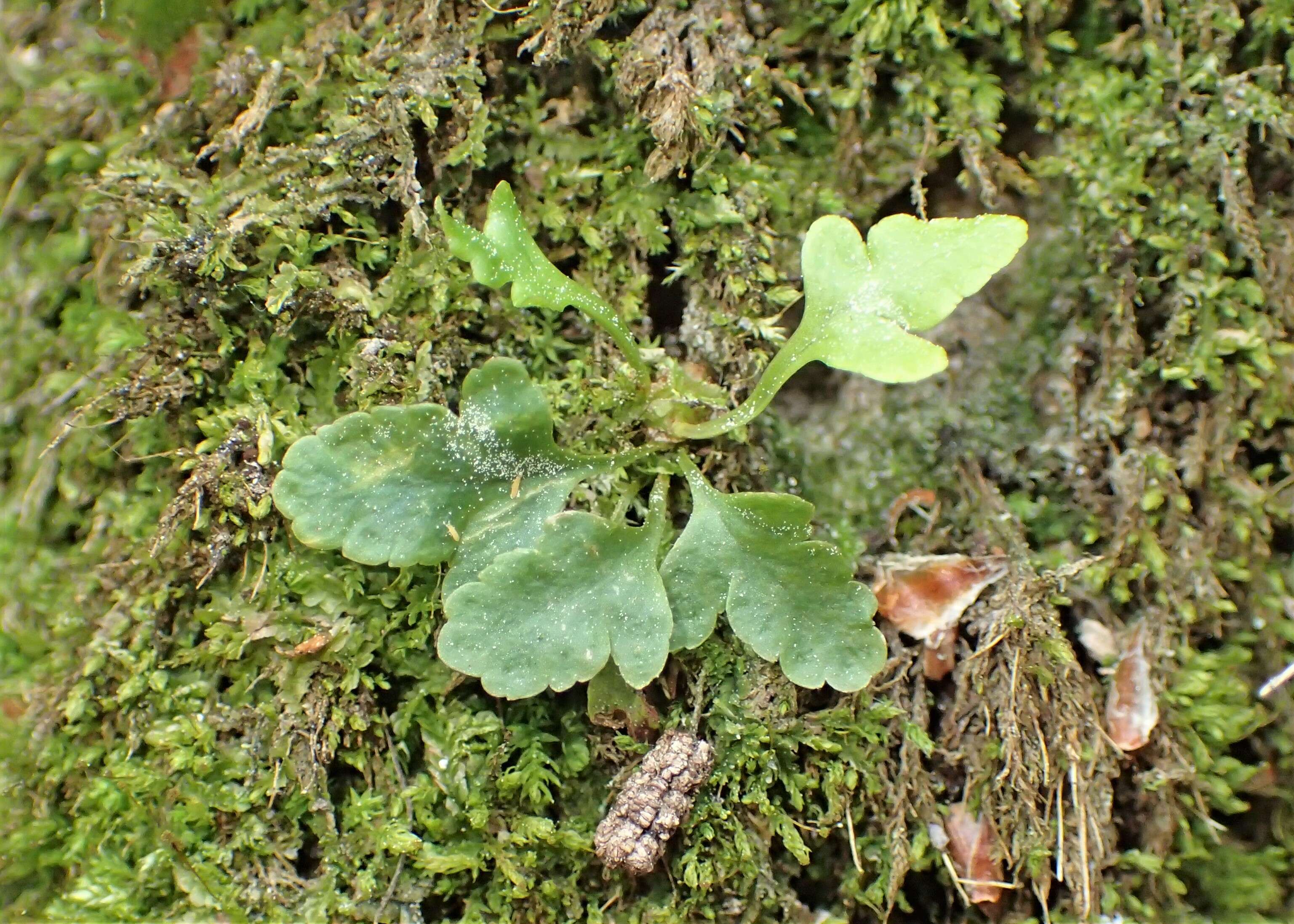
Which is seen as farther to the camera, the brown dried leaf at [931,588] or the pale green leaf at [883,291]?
the brown dried leaf at [931,588]

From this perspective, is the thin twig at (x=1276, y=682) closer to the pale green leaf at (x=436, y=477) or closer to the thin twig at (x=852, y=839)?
the thin twig at (x=852, y=839)

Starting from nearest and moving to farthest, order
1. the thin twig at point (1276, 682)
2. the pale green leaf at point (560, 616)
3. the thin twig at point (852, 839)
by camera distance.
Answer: the pale green leaf at point (560, 616) < the thin twig at point (852, 839) < the thin twig at point (1276, 682)

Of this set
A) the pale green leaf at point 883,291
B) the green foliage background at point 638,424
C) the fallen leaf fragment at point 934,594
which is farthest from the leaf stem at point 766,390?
the fallen leaf fragment at point 934,594

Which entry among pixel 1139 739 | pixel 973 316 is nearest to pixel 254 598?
pixel 973 316

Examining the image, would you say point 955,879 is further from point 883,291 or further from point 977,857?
point 883,291

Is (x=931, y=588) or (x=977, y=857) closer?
(x=977, y=857)

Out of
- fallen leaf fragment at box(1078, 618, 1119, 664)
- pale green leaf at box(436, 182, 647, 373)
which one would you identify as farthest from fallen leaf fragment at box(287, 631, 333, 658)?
fallen leaf fragment at box(1078, 618, 1119, 664)

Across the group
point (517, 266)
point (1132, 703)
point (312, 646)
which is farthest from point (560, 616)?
point (1132, 703)

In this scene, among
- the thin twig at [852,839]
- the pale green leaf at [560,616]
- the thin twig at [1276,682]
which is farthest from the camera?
the thin twig at [1276,682]
